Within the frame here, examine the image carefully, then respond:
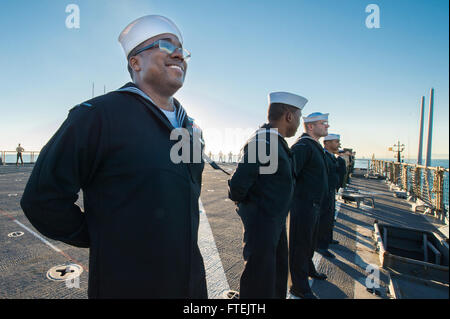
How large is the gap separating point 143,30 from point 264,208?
1710 mm

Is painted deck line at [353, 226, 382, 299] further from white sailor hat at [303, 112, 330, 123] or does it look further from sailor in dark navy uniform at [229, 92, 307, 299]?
white sailor hat at [303, 112, 330, 123]

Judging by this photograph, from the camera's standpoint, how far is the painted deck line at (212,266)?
2875 millimetres

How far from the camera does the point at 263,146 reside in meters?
2.34

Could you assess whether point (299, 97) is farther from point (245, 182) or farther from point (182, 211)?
point (182, 211)

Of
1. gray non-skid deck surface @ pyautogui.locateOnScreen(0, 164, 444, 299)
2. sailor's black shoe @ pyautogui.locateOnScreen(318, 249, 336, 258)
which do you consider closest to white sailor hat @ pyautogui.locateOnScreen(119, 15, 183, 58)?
gray non-skid deck surface @ pyautogui.locateOnScreen(0, 164, 444, 299)

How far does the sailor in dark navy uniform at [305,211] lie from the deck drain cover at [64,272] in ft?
9.13

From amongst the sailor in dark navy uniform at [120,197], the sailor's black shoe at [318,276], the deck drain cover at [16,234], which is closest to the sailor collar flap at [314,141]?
the sailor's black shoe at [318,276]

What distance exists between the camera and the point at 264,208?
2.22m

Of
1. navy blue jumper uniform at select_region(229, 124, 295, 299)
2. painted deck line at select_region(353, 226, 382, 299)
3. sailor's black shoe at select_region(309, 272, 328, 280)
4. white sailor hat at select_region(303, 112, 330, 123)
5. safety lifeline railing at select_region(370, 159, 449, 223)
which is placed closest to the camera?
navy blue jumper uniform at select_region(229, 124, 295, 299)

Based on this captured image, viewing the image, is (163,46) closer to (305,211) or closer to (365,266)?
(305,211)

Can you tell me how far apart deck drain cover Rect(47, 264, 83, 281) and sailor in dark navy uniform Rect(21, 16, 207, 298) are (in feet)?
7.71

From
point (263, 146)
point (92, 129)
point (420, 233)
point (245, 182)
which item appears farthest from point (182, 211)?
point (420, 233)

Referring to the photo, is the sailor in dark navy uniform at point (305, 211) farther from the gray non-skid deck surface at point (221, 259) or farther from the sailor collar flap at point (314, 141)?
the gray non-skid deck surface at point (221, 259)

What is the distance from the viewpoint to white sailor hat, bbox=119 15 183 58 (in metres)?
1.46
